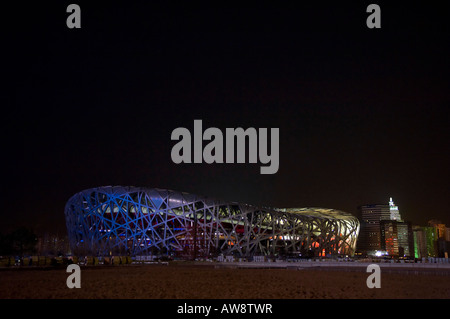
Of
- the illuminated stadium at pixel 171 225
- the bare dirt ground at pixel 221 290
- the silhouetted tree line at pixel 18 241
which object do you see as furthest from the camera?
the illuminated stadium at pixel 171 225

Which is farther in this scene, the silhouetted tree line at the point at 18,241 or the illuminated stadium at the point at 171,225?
the illuminated stadium at the point at 171,225

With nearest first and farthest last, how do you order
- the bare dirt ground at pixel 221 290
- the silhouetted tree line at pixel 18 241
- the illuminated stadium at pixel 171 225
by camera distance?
the bare dirt ground at pixel 221 290
the silhouetted tree line at pixel 18 241
the illuminated stadium at pixel 171 225

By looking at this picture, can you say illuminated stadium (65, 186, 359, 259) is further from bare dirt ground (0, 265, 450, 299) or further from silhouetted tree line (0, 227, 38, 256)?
bare dirt ground (0, 265, 450, 299)

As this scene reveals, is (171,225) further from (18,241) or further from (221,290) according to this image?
(221,290)

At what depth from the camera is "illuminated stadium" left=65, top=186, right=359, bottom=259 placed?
266 feet

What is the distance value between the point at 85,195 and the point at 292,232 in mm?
43024

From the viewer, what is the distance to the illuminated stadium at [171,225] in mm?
81062

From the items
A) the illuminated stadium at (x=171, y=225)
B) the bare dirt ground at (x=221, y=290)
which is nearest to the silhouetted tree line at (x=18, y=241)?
the illuminated stadium at (x=171, y=225)

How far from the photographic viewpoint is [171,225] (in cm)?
8250

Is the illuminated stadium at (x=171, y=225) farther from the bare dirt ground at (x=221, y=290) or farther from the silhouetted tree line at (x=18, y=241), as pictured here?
the bare dirt ground at (x=221, y=290)

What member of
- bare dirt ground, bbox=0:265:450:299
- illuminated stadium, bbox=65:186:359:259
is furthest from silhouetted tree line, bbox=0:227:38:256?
bare dirt ground, bbox=0:265:450:299

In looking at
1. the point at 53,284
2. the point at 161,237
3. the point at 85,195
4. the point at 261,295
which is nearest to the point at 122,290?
the point at 53,284

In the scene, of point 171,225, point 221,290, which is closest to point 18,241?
point 171,225

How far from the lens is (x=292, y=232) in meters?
91.4
